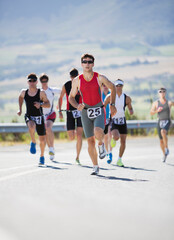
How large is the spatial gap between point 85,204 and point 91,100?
3.78 meters

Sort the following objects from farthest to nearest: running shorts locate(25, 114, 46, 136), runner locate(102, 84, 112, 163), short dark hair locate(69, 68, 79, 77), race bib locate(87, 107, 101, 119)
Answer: runner locate(102, 84, 112, 163)
short dark hair locate(69, 68, 79, 77)
running shorts locate(25, 114, 46, 136)
race bib locate(87, 107, 101, 119)

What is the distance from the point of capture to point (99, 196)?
6.82 metres

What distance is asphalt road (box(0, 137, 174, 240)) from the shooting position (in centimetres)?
463

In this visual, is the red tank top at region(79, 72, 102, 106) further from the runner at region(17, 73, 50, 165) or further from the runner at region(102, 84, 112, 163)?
the runner at region(102, 84, 112, 163)

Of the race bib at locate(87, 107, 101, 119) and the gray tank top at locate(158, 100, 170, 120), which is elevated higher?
the race bib at locate(87, 107, 101, 119)

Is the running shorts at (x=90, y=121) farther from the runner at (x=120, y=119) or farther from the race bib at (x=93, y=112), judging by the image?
the runner at (x=120, y=119)

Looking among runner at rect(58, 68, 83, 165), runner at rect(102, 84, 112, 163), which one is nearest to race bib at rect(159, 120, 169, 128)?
runner at rect(102, 84, 112, 163)

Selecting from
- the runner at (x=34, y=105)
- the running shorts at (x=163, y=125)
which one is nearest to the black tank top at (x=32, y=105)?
the runner at (x=34, y=105)

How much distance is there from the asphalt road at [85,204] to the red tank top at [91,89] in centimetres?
136

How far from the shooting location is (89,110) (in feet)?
32.1

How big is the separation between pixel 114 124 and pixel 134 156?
91.0 inches

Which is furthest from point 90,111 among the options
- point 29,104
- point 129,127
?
point 129,127

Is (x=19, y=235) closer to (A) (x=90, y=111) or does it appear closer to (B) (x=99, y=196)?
(B) (x=99, y=196)

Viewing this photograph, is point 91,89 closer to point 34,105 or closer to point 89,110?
point 89,110
